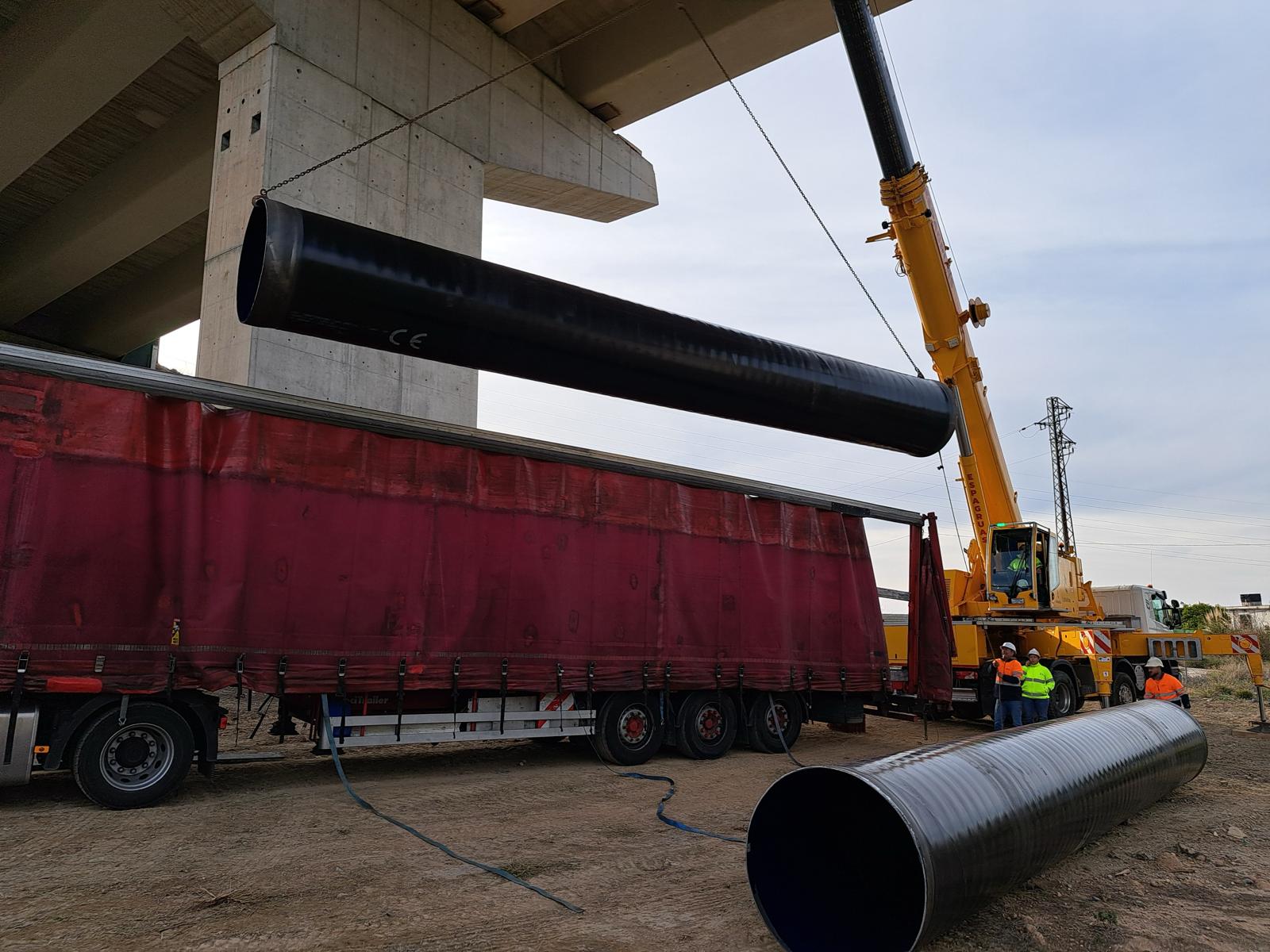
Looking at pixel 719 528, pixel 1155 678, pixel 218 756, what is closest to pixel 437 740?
pixel 218 756

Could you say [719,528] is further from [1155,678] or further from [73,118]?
[73,118]

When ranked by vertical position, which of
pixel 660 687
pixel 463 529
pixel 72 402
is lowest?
pixel 660 687

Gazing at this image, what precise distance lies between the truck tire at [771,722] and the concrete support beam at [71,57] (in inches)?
416

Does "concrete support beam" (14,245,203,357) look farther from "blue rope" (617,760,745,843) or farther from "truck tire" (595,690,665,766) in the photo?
"blue rope" (617,760,745,843)

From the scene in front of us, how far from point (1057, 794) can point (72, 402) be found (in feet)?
23.0

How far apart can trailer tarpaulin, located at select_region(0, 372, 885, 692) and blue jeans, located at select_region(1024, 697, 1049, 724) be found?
2.83 metres

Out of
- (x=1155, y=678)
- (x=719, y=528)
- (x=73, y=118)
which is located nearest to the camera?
(x=719, y=528)

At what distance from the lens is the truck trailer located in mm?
6086

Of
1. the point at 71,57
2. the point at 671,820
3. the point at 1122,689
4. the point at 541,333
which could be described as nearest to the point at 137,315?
the point at 71,57

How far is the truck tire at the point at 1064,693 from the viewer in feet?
43.6

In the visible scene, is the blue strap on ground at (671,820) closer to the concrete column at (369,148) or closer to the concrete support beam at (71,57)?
the concrete column at (369,148)

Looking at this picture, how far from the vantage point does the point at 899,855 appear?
4.46 meters

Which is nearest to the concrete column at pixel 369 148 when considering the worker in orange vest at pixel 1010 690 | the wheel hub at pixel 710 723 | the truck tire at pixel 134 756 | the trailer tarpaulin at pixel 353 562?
the trailer tarpaulin at pixel 353 562

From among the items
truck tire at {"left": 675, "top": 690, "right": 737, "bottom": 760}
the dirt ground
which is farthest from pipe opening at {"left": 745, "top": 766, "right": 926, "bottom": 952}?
truck tire at {"left": 675, "top": 690, "right": 737, "bottom": 760}
